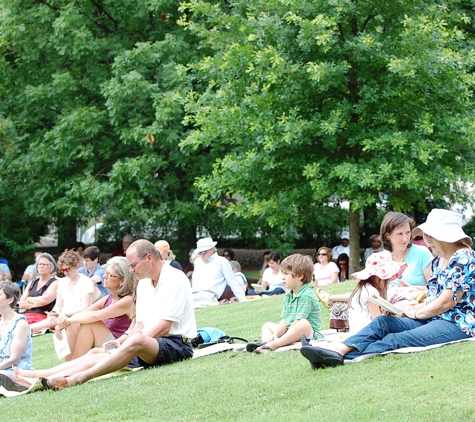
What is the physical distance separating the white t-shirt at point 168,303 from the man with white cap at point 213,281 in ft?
21.8

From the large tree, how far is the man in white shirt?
8.79 m

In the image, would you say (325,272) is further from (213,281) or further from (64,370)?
(64,370)

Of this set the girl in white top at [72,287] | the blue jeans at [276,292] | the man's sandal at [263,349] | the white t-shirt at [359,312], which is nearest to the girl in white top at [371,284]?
the white t-shirt at [359,312]

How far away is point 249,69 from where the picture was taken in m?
17.9

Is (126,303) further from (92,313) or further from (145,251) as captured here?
(145,251)

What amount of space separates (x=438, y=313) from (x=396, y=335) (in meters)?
0.39

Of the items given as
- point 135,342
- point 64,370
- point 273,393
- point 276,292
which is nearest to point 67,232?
point 276,292

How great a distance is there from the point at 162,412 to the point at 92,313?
3.16 meters

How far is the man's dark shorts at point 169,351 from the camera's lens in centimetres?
890

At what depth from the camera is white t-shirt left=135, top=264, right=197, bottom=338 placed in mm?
8875

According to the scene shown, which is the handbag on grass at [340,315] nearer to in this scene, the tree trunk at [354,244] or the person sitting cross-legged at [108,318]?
the person sitting cross-legged at [108,318]

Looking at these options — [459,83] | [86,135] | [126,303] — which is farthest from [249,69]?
[126,303]

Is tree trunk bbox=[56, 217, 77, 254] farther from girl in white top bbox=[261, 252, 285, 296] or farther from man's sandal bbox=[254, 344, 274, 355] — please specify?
man's sandal bbox=[254, 344, 274, 355]

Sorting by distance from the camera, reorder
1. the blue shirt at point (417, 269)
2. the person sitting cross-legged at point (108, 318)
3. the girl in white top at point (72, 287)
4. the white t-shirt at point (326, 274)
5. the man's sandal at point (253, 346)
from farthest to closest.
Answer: the white t-shirt at point (326, 274)
the girl in white top at point (72, 287)
the person sitting cross-legged at point (108, 318)
the blue shirt at point (417, 269)
the man's sandal at point (253, 346)
